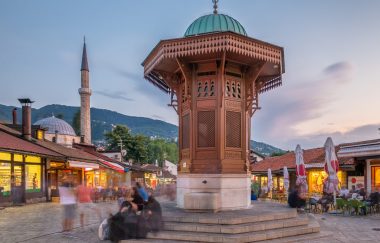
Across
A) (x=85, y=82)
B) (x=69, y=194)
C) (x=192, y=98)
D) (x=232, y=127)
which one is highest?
(x=85, y=82)

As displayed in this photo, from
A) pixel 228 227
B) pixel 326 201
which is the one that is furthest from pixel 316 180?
pixel 228 227

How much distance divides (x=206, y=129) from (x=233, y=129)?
0.93 meters

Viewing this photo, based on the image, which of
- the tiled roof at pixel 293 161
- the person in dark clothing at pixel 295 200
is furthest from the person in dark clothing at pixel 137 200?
the tiled roof at pixel 293 161

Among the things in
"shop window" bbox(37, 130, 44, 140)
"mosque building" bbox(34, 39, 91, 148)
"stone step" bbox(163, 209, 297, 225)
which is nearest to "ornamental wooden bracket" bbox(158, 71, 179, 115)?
"stone step" bbox(163, 209, 297, 225)

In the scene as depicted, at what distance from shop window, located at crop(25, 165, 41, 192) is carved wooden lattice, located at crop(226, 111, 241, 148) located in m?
16.7

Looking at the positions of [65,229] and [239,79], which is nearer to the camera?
[65,229]

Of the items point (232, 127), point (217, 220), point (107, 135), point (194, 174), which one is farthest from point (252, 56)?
point (107, 135)

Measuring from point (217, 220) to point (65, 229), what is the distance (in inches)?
196

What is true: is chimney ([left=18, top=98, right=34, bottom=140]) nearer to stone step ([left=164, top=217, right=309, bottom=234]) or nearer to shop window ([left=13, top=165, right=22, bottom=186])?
shop window ([left=13, top=165, right=22, bottom=186])

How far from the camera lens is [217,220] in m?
9.79

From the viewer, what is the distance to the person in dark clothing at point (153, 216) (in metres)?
9.77

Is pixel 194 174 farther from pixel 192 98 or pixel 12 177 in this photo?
pixel 12 177

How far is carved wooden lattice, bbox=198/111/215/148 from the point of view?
41.8ft

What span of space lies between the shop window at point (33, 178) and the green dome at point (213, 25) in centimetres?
1630
